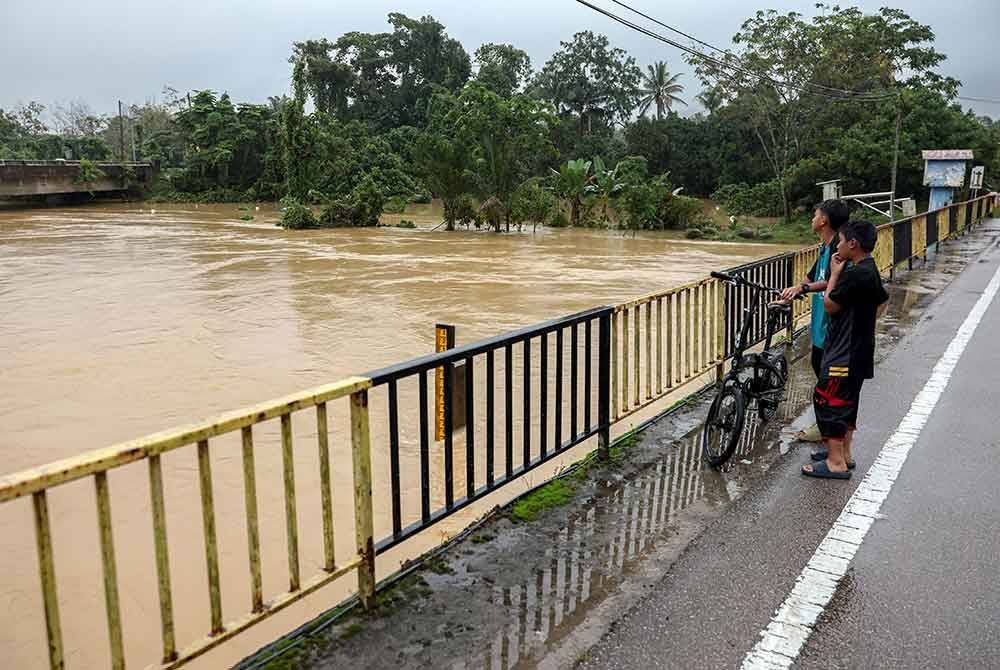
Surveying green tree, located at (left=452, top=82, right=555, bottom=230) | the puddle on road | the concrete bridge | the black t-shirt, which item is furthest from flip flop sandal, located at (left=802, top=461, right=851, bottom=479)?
the concrete bridge

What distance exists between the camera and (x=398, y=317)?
13.8 m

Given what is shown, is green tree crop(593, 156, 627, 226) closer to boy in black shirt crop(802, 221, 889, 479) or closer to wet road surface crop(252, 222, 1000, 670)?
wet road surface crop(252, 222, 1000, 670)

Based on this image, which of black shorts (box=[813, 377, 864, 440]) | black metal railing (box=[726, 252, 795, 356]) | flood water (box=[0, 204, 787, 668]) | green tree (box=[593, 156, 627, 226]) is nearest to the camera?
flood water (box=[0, 204, 787, 668])

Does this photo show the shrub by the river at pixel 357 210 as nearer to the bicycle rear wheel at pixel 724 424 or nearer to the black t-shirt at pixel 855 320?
the bicycle rear wheel at pixel 724 424

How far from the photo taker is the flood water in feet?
15.9

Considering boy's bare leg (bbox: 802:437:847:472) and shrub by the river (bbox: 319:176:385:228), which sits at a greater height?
shrub by the river (bbox: 319:176:385:228)

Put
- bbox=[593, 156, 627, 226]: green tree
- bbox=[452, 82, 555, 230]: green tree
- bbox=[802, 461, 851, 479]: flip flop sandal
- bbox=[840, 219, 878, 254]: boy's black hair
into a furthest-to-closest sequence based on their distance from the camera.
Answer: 1. bbox=[593, 156, 627, 226]: green tree
2. bbox=[452, 82, 555, 230]: green tree
3. bbox=[802, 461, 851, 479]: flip flop sandal
4. bbox=[840, 219, 878, 254]: boy's black hair

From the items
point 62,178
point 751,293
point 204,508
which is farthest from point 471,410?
point 62,178

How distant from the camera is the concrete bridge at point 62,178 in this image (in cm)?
4738

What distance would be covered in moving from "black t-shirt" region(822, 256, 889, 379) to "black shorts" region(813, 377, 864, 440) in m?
0.06

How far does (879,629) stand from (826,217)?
297 centimetres

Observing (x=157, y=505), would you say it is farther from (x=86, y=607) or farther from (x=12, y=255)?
(x=12, y=255)

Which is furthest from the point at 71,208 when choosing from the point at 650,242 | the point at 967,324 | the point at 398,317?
the point at 967,324

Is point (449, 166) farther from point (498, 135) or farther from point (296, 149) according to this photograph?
point (296, 149)
